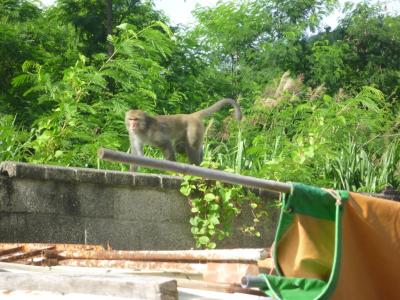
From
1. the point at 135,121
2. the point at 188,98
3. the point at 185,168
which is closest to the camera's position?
the point at 185,168

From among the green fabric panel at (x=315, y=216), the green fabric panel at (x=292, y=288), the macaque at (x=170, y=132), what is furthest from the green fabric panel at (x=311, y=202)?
the macaque at (x=170, y=132)

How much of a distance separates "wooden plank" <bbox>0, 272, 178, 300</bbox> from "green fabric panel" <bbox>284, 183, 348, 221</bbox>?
40cm

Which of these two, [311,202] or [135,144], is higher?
[135,144]

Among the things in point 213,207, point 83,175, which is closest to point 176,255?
point 83,175

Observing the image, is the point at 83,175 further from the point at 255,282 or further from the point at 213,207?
the point at 255,282

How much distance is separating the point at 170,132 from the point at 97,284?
8820 mm

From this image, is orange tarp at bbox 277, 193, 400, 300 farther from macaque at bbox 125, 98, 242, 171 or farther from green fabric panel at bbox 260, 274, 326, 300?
macaque at bbox 125, 98, 242, 171

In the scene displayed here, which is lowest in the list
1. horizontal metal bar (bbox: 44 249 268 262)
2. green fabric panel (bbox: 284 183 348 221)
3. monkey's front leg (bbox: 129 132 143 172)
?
horizontal metal bar (bbox: 44 249 268 262)

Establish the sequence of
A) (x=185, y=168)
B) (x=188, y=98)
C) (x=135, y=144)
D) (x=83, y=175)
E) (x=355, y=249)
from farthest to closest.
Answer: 1. (x=188, y=98)
2. (x=135, y=144)
3. (x=83, y=175)
4. (x=355, y=249)
5. (x=185, y=168)

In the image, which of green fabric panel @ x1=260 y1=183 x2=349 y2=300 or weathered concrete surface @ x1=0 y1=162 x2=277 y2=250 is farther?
weathered concrete surface @ x1=0 y1=162 x2=277 y2=250

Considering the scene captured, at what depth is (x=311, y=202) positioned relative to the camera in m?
2.40

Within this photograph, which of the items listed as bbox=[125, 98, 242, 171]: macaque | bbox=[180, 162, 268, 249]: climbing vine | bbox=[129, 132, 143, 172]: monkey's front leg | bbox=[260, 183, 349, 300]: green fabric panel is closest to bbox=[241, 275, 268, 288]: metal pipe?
bbox=[260, 183, 349, 300]: green fabric panel

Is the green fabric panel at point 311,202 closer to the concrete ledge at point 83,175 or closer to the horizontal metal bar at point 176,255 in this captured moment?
the horizontal metal bar at point 176,255

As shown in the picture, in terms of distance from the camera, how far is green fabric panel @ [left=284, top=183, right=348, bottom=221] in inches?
93.1
